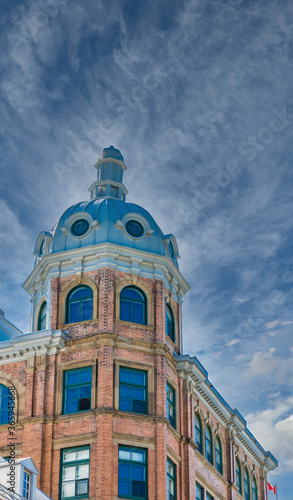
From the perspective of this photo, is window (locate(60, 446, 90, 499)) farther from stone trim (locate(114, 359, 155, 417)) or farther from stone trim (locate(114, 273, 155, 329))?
stone trim (locate(114, 273, 155, 329))

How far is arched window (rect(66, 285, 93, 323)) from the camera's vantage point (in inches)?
1981

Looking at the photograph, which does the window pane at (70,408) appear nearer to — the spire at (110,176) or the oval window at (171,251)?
the oval window at (171,251)

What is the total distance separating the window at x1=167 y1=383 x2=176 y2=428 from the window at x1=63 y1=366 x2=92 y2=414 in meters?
4.86

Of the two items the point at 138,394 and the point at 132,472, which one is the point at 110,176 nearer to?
the point at 138,394

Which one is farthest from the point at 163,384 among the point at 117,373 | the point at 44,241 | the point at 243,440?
the point at 243,440

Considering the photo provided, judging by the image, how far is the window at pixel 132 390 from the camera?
47.6 meters

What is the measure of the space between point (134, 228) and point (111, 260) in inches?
129

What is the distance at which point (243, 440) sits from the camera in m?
62.2

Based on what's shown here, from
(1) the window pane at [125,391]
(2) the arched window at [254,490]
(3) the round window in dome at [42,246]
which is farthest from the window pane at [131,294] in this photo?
(2) the arched window at [254,490]

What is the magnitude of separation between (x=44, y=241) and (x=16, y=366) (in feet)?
26.0

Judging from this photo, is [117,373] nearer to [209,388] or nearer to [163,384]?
[163,384]

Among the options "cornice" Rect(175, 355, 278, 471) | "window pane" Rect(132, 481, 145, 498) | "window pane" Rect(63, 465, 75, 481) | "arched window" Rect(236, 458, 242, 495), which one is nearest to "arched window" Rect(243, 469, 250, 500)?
"arched window" Rect(236, 458, 242, 495)

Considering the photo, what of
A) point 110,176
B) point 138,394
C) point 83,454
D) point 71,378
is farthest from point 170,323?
point 110,176

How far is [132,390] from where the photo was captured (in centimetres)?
4809
